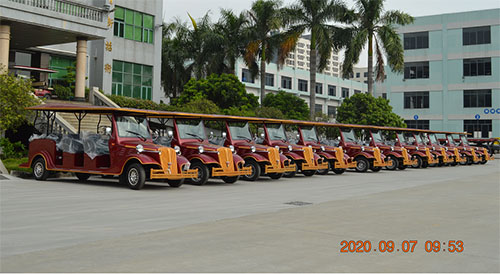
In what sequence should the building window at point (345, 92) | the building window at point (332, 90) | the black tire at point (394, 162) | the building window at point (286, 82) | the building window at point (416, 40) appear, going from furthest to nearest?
the building window at point (345, 92) → the building window at point (332, 90) → the building window at point (286, 82) → the building window at point (416, 40) → the black tire at point (394, 162)

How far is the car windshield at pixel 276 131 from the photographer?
19656mm

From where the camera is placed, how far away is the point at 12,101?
63.7 feet

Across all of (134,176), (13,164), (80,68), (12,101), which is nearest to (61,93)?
(80,68)

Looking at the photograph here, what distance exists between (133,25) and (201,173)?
83.9 feet

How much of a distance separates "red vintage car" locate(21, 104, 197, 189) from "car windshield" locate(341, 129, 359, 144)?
1085 centimetres

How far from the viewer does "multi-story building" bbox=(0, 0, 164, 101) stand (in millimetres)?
27938

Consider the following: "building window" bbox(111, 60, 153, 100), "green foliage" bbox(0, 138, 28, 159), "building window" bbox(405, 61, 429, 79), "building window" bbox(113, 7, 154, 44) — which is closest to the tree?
"building window" bbox(111, 60, 153, 100)

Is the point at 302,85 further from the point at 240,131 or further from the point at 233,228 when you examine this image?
the point at 233,228

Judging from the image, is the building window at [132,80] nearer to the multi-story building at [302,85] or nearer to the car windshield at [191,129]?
the car windshield at [191,129]

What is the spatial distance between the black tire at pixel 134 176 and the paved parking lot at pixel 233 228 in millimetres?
268

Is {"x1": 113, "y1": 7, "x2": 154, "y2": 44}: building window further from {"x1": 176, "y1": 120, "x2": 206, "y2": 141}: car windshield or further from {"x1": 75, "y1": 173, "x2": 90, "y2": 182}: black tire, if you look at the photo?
{"x1": 176, "y1": 120, "x2": 206, "y2": 141}: car windshield

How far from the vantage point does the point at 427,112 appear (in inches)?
2505

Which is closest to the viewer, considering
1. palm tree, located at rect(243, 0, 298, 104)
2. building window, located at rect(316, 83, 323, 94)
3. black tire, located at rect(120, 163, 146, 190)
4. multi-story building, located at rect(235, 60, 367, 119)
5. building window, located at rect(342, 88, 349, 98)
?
black tire, located at rect(120, 163, 146, 190)

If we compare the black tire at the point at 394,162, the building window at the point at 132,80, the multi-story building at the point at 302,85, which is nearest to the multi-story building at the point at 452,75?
the multi-story building at the point at 302,85
